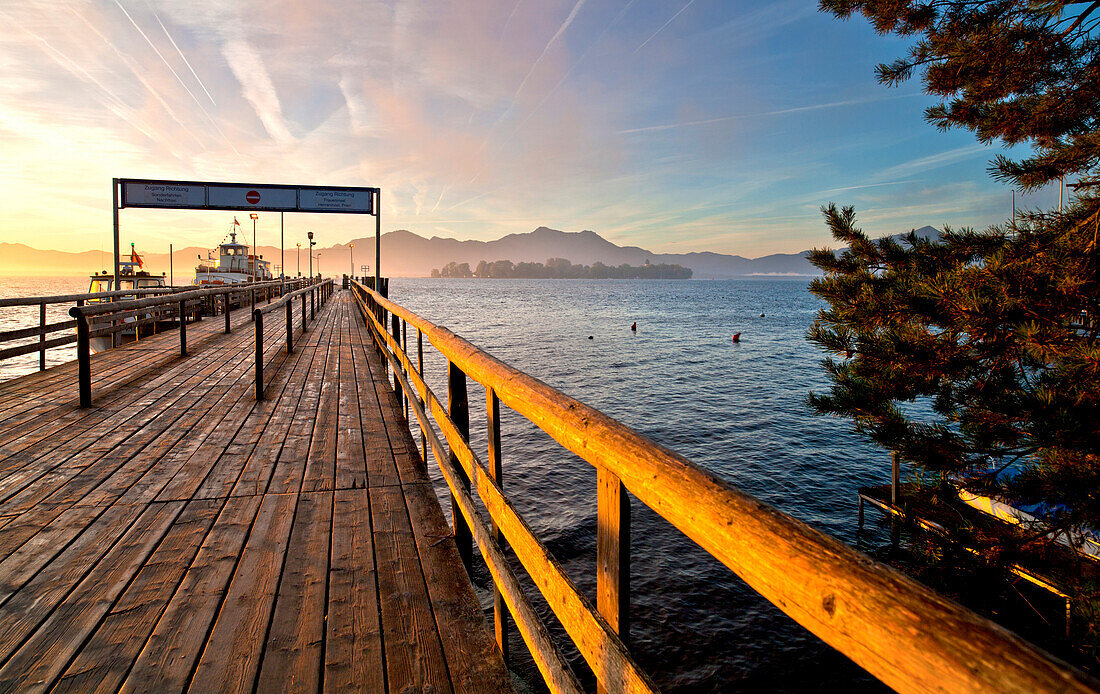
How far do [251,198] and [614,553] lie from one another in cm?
2089

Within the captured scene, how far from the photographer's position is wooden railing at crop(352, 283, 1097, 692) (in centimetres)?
52

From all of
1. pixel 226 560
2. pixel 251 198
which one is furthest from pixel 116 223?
pixel 226 560

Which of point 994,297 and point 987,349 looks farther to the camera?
point 987,349

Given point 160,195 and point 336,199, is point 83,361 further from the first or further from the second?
point 160,195

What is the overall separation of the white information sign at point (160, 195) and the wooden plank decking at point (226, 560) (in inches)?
597

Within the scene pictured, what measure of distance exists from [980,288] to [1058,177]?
1.46 metres

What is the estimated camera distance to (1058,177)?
4914mm

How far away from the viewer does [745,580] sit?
0.74m

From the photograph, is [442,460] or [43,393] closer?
[442,460]

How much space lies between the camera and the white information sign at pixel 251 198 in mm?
18500

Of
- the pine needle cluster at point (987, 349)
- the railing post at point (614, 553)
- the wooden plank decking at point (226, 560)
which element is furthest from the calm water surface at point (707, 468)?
the pine needle cluster at point (987, 349)

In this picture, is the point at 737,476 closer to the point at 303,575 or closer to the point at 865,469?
the point at 865,469

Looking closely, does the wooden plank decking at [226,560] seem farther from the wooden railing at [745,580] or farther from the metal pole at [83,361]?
the wooden railing at [745,580]

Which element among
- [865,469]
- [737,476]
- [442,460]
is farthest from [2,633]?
[865,469]
